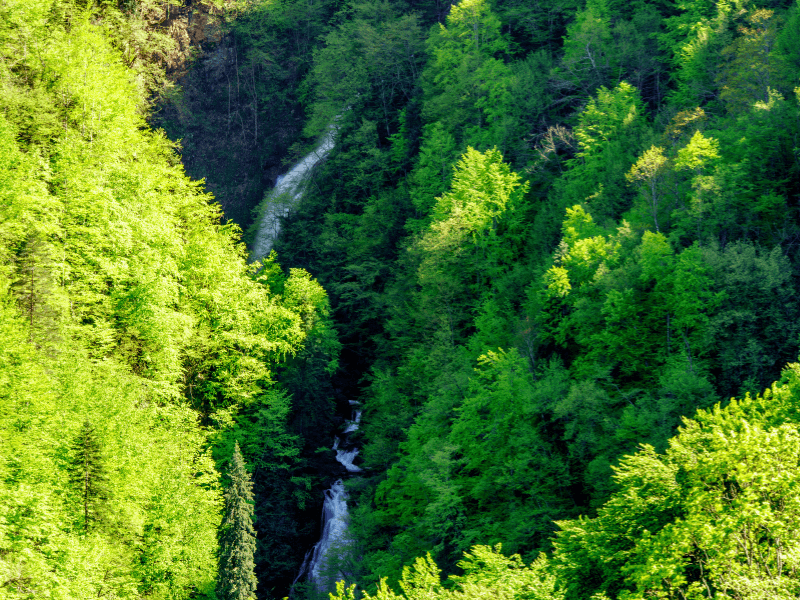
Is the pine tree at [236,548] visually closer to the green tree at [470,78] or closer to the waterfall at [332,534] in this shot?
the waterfall at [332,534]

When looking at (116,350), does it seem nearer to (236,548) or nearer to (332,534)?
(236,548)

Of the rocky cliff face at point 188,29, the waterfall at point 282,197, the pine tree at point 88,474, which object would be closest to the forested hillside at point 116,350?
the pine tree at point 88,474

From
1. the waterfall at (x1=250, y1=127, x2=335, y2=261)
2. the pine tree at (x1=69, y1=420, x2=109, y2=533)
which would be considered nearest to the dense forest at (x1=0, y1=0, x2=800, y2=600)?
the pine tree at (x1=69, y1=420, x2=109, y2=533)

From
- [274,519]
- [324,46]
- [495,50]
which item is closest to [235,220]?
[324,46]

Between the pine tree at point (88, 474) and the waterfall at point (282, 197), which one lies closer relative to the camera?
the pine tree at point (88, 474)

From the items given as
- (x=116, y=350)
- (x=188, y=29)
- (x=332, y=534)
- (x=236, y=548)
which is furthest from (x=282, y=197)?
(x=236, y=548)

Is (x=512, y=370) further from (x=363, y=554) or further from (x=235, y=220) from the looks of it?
(x=235, y=220)
